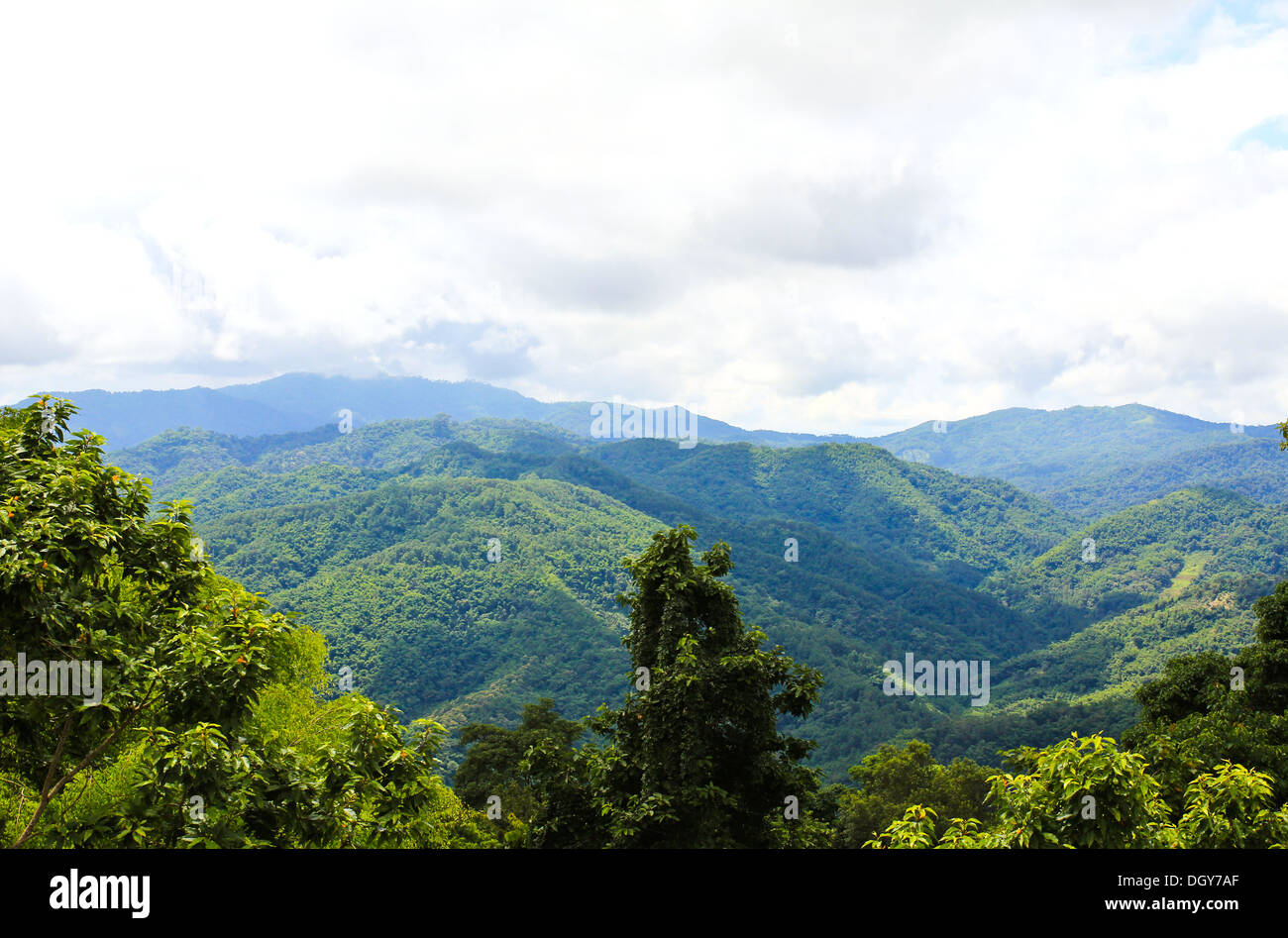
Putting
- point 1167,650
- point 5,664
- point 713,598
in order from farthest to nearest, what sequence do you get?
1. point 1167,650
2. point 713,598
3. point 5,664

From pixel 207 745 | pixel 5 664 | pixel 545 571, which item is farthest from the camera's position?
pixel 545 571

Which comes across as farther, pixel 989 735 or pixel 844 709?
pixel 844 709

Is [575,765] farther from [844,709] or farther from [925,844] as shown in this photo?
[844,709]

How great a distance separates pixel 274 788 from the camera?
6188 millimetres

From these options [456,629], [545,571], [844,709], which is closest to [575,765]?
[844,709]

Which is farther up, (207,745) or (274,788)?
(207,745)

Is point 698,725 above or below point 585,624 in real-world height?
above

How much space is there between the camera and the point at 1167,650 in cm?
14062

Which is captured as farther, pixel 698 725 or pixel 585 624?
pixel 585 624

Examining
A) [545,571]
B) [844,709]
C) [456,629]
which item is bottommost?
[844,709]

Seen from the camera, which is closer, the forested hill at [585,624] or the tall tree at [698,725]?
the tall tree at [698,725]

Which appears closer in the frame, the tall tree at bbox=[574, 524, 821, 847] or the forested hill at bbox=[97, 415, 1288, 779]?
the tall tree at bbox=[574, 524, 821, 847]
